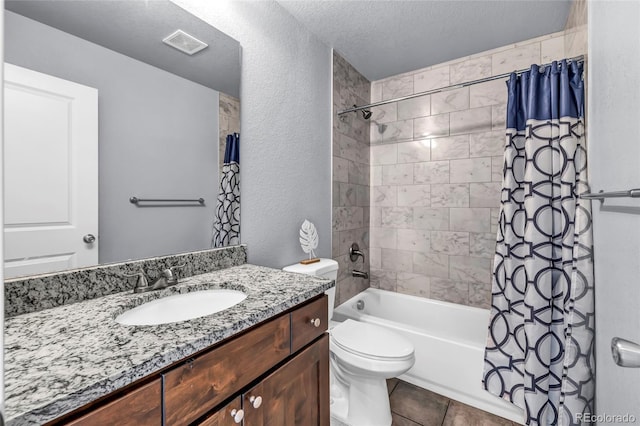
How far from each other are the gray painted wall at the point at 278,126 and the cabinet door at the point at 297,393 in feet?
2.19

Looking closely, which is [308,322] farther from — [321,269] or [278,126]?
[278,126]

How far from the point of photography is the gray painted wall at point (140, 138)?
0.91m

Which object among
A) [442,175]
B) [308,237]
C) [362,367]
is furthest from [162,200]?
[442,175]

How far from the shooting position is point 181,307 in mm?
1048

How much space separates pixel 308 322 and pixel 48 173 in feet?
3.12

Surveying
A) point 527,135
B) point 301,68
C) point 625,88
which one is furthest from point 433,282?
point 301,68

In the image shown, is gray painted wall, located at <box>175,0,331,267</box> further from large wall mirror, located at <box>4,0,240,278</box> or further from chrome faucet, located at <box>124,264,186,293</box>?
chrome faucet, located at <box>124,264,186,293</box>

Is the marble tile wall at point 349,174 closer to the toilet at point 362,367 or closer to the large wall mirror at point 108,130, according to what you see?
the toilet at point 362,367

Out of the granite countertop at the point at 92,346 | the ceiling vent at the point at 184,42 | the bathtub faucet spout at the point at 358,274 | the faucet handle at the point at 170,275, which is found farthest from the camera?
the bathtub faucet spout at the point at 358,274

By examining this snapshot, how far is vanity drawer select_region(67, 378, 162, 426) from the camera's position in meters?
0.52

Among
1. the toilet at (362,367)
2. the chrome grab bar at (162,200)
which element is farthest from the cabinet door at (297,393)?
the chrome grab bar at (162,200)

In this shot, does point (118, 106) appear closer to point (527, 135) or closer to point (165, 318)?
point (165, 318)

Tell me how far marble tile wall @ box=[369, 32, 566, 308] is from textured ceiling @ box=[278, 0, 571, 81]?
0.19 metres

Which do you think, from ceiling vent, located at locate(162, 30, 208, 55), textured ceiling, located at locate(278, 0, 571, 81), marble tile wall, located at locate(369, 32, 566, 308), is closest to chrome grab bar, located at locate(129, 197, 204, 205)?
ceiling vent, located at locate(162, 30, 208, 55)
